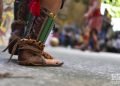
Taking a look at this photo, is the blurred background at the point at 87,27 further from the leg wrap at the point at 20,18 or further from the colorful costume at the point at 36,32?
the colorful costume at the point at 36,32

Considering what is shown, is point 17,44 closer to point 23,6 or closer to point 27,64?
point 27,64

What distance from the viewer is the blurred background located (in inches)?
139

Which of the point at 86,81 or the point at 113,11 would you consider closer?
the point at 86,81

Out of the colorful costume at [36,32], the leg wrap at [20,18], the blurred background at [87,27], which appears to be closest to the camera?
the colorful costume at [36,32]

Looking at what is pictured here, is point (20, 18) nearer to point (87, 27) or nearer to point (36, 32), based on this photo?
point (36, 32)

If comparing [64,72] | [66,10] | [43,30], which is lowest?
[66,10]

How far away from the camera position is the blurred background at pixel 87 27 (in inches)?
139

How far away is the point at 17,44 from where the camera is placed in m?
2.78

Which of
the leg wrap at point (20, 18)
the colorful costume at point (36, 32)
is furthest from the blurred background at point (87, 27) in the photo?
the colorful costume at point (36, 32)

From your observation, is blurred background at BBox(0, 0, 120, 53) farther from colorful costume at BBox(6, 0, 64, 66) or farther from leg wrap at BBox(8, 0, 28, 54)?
colorful costume at BBox(6, 0, 64, 66)

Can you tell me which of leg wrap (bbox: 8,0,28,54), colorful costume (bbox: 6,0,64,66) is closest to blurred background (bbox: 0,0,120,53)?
leg wrap (bbox: 8,0,28,54)

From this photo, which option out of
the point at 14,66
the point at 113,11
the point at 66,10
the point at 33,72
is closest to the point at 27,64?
the point at 14,66

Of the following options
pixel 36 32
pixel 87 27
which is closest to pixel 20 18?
pixel 36 32

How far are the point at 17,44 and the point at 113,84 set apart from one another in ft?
2.45
